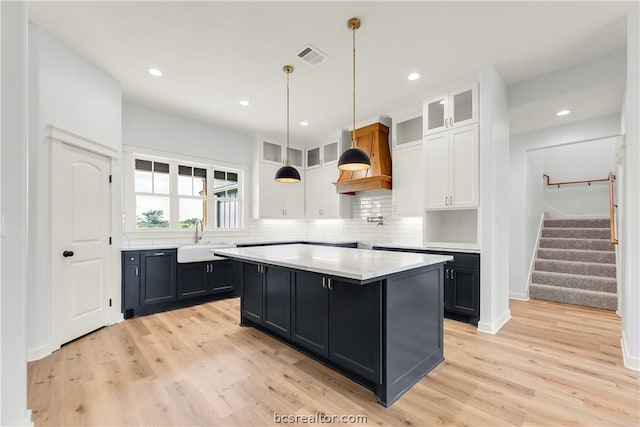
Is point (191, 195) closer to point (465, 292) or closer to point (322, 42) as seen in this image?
point (322, 42)

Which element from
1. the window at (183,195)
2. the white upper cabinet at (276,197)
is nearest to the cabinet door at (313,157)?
the white upper cabinet at (276,197)

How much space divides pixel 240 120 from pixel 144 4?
2.67 meters

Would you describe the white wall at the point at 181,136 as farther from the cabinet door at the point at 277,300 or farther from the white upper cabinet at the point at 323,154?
the cabinet door at the point at 277,300

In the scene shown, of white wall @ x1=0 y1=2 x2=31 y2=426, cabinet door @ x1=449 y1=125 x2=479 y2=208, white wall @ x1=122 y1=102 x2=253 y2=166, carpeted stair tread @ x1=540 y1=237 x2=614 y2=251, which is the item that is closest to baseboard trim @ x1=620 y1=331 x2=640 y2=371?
cabinet door @ x1=449 y1=125 x2=479 y2=208

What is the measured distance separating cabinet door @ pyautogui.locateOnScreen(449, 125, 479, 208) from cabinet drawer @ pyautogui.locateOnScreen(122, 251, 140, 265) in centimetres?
426

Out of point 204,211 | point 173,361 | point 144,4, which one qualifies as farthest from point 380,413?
point 204,211

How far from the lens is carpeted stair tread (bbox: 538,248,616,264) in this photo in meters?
4.78

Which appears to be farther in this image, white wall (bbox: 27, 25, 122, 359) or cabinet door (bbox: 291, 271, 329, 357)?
white wall (bbox: 27, 25, 122, 359)

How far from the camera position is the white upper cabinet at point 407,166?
439 cm

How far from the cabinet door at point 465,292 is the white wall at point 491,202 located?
6cm

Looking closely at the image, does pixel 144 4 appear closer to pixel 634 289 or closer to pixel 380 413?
pixel 380 413

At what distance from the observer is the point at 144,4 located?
2340 mm

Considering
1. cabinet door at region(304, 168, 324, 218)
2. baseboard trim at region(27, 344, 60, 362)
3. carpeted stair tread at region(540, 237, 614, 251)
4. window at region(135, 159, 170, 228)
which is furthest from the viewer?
cabinet door at region(304, 168, 324, 218)

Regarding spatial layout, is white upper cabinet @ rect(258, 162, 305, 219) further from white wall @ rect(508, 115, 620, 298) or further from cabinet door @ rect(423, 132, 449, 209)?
white wall @ rect(508, 115, 620, 298)
